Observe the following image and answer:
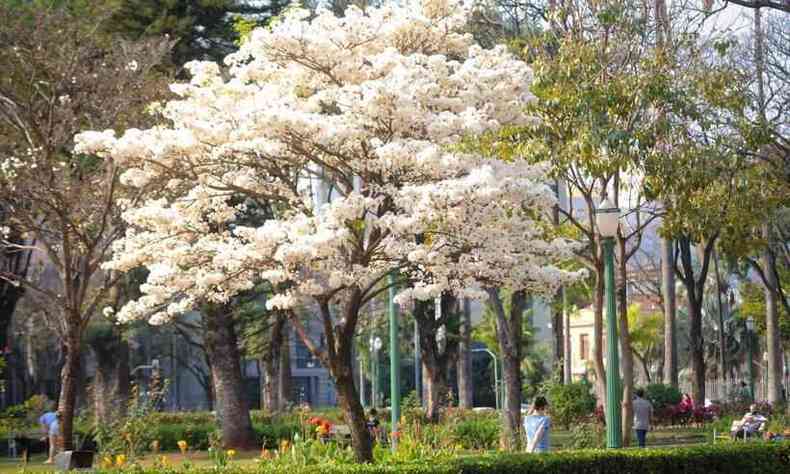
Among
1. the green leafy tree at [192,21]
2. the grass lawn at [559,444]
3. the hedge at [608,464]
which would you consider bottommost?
the grass lawn at [559,444]

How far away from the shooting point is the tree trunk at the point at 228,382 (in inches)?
1179

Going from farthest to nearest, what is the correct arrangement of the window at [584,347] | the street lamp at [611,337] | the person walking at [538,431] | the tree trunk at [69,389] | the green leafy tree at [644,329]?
1. the window at [584,347]
2. the green leafy tree at [644,329]
3. the tree trunk at [69,389]
4. the street lamp at [611,337]
5. the person walking at [538,431]

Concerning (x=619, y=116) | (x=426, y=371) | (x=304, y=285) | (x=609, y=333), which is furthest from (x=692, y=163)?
(x=426, y=371)

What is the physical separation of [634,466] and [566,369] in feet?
99.0

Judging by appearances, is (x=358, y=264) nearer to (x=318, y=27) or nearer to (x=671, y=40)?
(x=318, y=27)

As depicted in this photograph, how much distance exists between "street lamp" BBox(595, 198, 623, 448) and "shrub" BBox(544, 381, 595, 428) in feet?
56.3

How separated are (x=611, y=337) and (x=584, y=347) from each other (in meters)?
69.3

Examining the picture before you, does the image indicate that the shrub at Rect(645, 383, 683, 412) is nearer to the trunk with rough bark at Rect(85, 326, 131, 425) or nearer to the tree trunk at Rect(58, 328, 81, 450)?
the trunk with rough bark at Rect(85, 326, 131, 425)

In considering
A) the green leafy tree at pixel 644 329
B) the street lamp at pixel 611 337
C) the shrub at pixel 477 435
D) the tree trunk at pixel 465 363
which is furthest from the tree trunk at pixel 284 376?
the street lamp at pixel 611 337

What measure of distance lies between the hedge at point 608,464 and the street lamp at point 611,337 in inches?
46.0

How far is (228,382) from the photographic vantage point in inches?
1194

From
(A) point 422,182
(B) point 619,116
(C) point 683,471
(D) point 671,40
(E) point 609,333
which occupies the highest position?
(D) point 671,40

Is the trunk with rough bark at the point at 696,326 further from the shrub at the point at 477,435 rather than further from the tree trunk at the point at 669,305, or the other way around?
the shrub at the point at 477,435

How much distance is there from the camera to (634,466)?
15.6m
